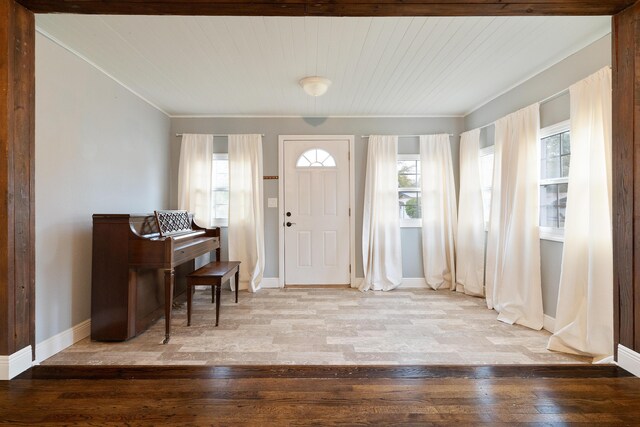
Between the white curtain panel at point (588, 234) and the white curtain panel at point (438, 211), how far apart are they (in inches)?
71.7

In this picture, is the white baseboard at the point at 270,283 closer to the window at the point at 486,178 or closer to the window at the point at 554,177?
the window at the point at 486,178

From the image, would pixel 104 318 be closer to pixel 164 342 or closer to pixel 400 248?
pixel 164 342

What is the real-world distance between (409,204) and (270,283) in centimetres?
220

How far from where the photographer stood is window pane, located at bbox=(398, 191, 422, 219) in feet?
14.6

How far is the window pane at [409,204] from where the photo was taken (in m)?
4.46

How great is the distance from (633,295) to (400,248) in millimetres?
2618

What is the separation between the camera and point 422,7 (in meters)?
1.75

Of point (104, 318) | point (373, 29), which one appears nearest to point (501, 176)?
point (373, 29)

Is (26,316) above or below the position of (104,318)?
above

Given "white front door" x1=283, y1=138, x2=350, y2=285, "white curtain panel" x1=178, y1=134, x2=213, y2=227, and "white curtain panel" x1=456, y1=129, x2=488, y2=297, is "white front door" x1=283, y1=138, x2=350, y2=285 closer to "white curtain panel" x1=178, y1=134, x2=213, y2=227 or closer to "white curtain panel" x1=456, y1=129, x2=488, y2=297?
"white curtain panel" x1=178, y1=134, x2=213, y2=227

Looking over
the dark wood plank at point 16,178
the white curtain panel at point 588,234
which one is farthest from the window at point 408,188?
the dark wood plank at point 16,178

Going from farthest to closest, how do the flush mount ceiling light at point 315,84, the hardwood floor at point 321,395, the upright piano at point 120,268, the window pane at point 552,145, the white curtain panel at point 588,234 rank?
the flush mount ceiling light at point 315,84, the window pane at point 552,145, the upright piano at point 120,268, the white curtain panel at point 588,234, the hardwood floor at point 321,395

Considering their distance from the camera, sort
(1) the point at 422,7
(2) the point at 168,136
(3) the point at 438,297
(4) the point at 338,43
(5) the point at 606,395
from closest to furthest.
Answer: (5) the point at 606,395, (1) the point at 422,7, (4) the point at 338,43, (3) the point at 438,297, (2) the point at 168,136

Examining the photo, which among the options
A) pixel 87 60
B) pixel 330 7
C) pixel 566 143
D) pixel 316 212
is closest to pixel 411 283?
pixel 316 212
